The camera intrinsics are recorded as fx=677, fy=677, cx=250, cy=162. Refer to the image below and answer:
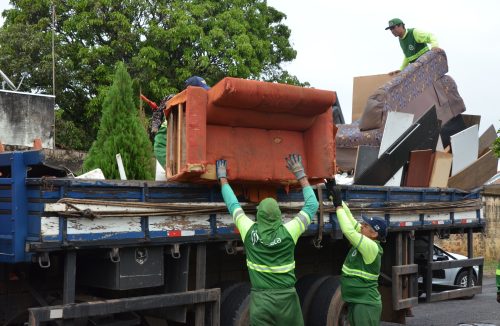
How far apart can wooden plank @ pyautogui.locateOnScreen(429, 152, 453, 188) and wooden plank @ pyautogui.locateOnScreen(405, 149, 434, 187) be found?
84 mm

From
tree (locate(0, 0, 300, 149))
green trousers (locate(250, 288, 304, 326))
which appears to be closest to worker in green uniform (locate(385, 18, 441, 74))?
green trousers (locate(250, 288, 304, 326))

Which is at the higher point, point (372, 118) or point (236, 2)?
point (236, 2)

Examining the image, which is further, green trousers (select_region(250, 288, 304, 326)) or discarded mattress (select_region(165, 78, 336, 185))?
discarded mattress (select_region(165, 78, 336, 185))

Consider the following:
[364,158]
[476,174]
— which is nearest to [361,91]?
[476,174]

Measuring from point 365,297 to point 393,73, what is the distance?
4.74 meters

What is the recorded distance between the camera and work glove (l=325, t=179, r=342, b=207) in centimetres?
639

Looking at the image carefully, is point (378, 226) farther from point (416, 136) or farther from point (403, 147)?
point (416, 136)

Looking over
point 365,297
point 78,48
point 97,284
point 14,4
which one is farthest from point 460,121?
point 14,4

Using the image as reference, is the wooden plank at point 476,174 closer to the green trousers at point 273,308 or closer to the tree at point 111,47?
the green trousers at point 273,308

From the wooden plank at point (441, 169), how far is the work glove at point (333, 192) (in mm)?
2443

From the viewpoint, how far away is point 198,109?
5.49m

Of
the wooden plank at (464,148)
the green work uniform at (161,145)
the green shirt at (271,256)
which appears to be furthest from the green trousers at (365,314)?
the wooden plank at (464,148)

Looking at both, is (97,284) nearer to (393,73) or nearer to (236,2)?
(393,73)

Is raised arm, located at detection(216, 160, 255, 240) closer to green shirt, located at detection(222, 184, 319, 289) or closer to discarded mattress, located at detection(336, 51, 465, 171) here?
green shirt, located at detection(222, 184, 319, 289)
